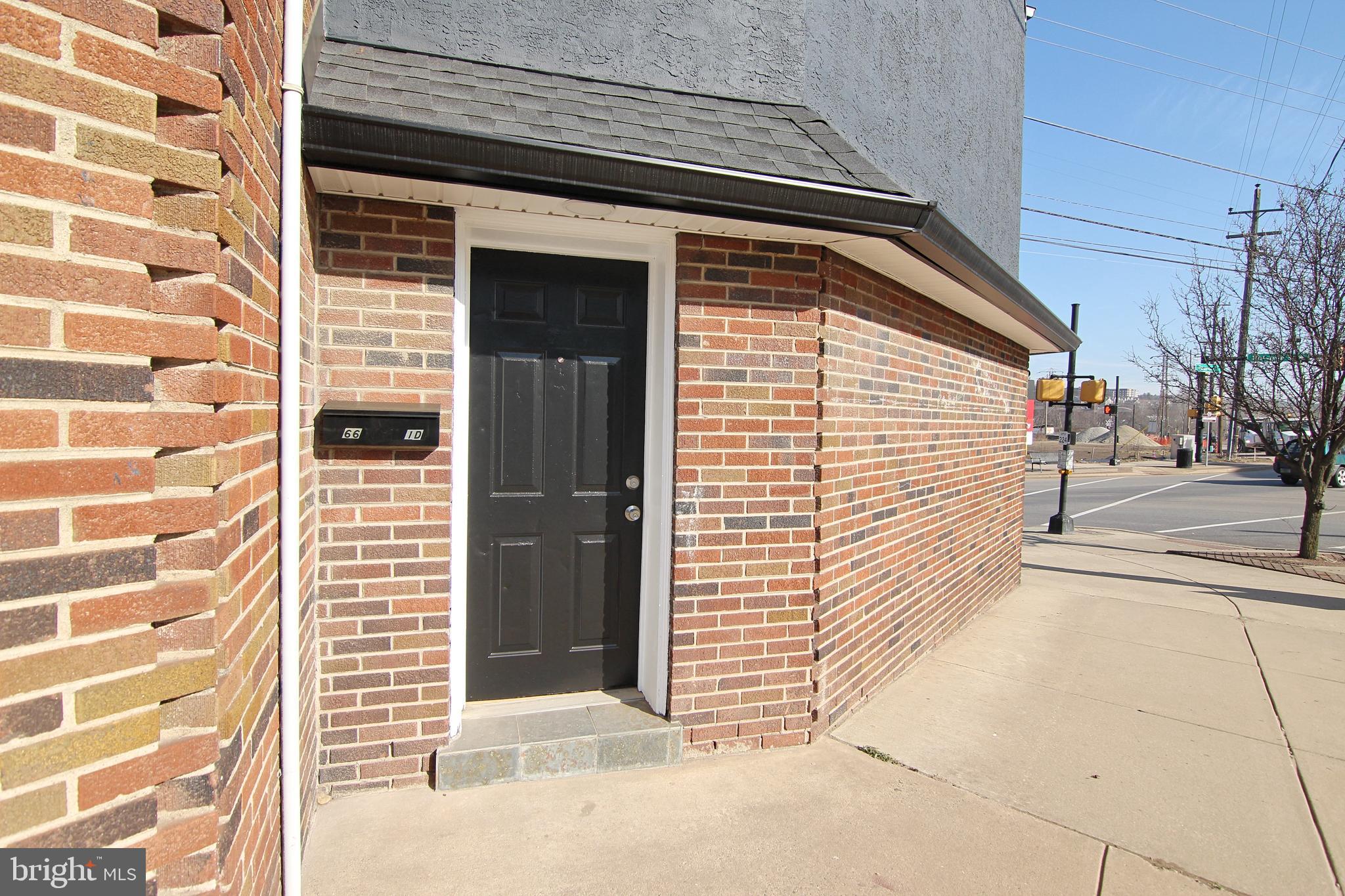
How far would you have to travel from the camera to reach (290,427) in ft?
6.81

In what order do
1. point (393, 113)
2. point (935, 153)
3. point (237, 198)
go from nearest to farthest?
1. point (237, 198)
2. point (393, 113)
3. point (935, 153)

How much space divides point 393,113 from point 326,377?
3.36 ft

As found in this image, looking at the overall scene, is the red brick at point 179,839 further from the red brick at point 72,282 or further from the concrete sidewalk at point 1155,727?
the concrete sidewalk at point 1155,727

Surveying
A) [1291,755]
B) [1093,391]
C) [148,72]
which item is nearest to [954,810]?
[1291,755]

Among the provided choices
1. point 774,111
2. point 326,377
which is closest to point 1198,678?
point 774,111

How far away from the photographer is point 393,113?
8.10ft

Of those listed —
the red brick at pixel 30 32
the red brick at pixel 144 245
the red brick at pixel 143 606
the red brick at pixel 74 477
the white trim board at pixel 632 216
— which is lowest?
the red brick at pixel 143 606

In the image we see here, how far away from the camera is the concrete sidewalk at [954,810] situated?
2.57 meters

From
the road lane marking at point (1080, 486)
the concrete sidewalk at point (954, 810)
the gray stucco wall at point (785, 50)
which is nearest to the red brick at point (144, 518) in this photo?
the concrete sidewalk at point (954, 810)

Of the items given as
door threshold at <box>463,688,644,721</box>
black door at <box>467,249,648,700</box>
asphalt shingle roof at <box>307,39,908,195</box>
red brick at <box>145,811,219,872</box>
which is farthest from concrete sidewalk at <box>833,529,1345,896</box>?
red brick at <box>145,811,219,872</box>

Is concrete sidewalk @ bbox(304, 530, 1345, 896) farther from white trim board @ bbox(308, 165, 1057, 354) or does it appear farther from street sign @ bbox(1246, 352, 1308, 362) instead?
street sign @ bbox(1246, 352, 1308, 362)

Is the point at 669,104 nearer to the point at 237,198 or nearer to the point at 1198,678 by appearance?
the point at 237,198

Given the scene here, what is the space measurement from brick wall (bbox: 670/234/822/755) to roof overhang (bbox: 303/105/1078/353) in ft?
1.11

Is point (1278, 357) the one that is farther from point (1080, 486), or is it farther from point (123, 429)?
point (1080, 486)
